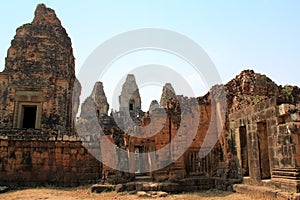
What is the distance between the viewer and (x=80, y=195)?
31.0 ft

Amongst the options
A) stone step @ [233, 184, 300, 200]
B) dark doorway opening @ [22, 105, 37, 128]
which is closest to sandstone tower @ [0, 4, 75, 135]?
dark doorway opening @ [22, 105, 37, 128]

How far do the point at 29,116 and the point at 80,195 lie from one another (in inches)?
310

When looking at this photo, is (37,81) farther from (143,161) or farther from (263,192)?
(263,192)

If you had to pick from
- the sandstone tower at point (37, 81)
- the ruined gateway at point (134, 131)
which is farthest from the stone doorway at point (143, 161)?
the sandstone tower at point (37, 81)

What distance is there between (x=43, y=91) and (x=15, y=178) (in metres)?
4.87

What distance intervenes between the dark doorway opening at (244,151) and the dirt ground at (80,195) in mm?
1131

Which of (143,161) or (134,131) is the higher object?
(134,131)

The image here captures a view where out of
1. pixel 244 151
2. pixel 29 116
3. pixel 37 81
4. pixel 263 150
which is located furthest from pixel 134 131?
pixel 29 116

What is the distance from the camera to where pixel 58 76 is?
15.0 m

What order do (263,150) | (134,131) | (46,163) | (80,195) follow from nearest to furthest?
1. (263,150)
2. (80,195)
3. (46,163)
4. (134,131)

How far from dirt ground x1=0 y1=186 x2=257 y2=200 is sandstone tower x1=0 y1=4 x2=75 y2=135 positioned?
15.0ft

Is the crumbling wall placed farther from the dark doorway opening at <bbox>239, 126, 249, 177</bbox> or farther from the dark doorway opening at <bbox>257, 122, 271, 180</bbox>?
the dark doorway opening at <bbox>257, 122, 271, 180</bbox>

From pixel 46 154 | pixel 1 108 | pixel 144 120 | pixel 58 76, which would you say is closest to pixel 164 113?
pixel 144 120

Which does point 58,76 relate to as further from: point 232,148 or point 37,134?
point 232,148
